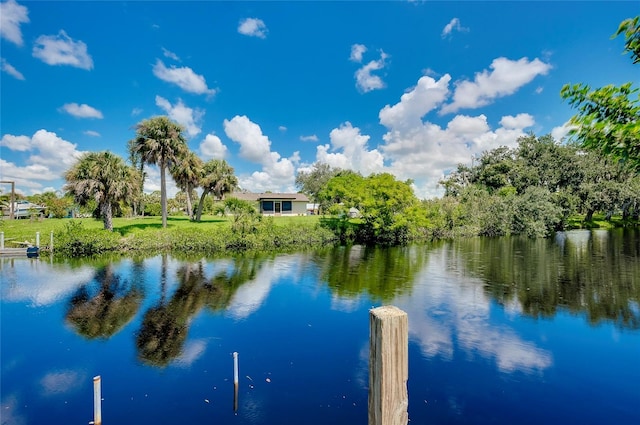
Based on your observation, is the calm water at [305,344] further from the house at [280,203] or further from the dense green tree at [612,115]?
the house at [280,203]

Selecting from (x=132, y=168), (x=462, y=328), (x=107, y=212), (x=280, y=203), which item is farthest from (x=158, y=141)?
(x=462, y=328)

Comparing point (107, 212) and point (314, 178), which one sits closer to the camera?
point (107, 212)

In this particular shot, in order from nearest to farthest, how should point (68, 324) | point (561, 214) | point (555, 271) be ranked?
1. point (68, 324)
2. point (555, 271)
3. point (561, 214)

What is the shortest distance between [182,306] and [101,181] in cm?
1997

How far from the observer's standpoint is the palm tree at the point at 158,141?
102ft

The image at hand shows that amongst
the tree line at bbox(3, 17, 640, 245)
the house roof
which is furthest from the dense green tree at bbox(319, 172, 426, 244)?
the house roof

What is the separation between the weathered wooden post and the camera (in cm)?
225

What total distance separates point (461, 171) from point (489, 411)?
65.5m

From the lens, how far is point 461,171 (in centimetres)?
6744

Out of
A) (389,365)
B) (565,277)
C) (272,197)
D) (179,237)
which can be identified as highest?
→ (272,197)

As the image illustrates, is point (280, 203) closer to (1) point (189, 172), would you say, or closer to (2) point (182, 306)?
(1) point (189, 172)

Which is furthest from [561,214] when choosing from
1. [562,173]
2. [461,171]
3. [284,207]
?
[284,207]

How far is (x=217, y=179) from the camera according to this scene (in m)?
39.8

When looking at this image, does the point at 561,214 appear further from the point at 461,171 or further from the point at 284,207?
the point at 284,207
